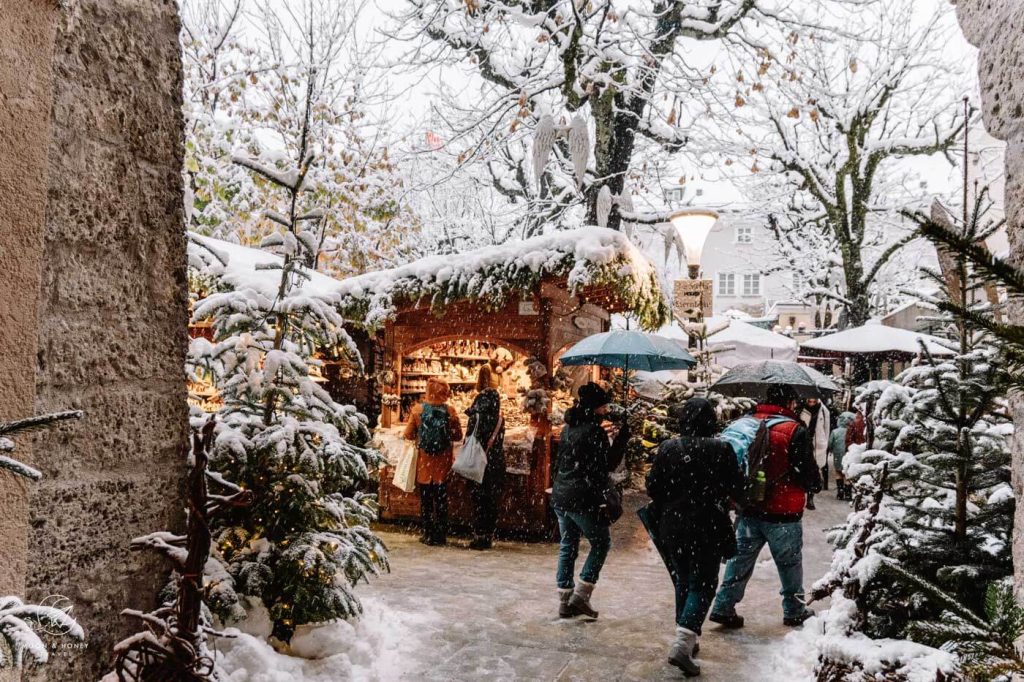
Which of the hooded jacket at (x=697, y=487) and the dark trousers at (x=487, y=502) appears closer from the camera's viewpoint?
the hooded jacket at (x=697, y=487)

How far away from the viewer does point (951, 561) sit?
329 centimetres

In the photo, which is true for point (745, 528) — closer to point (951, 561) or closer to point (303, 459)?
point (951, 561)

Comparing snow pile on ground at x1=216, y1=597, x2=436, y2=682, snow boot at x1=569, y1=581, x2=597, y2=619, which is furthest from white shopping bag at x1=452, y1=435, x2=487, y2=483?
snow pile on ground at x1=216, y1=597, x2=436, y2=682

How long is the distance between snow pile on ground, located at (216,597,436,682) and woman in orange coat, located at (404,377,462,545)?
Answer: 115 inches

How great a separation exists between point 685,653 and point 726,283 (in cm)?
4246

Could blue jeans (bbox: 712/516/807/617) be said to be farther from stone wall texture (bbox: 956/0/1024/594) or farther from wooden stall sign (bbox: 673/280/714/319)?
stone wall texture (bbox: 956/0/1024/594)

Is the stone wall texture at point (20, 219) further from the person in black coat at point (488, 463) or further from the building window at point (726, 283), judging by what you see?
the building window at point (726, 283)

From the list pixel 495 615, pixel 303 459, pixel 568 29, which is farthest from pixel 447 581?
pixel 568 29

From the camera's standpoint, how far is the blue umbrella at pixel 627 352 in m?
8.16

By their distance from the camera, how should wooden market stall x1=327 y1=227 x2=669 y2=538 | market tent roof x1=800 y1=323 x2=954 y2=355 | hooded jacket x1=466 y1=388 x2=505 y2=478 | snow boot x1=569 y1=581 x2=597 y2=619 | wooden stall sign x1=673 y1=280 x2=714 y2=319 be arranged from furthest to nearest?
market tent roof x1=800 y1=323 x2=954 y2=355
wooden stall sign x1=673 y1=280 x2=714 y2=319
hooded jacket x1=466 y1=388 x2=505 y2=478
wooden market stall x1=327 y1=227 x2=669 y2=538
snow boot x1=569 y1=581 x2=597 y2=619

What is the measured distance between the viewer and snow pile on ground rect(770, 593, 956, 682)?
2.67 m

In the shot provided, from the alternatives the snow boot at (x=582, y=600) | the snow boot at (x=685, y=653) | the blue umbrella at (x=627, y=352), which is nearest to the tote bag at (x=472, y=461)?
the blue umbrella at (x=627, y=352)

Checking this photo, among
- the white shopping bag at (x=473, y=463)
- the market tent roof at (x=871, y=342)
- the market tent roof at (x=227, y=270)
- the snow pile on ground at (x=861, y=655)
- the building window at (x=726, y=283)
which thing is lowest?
the snow pile on ground at (x=861, y=655)

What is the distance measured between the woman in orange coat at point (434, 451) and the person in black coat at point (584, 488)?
9.03ft
